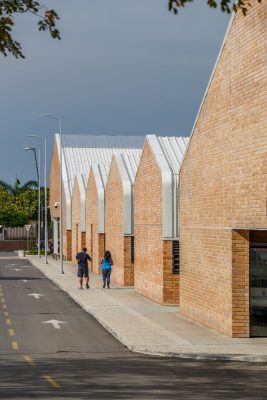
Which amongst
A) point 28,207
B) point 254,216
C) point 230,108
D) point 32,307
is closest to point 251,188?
point 254,216

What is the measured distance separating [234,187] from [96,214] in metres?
33.3

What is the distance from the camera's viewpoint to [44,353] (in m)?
21.8

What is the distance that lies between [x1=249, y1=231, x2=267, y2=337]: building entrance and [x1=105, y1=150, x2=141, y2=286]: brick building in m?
20.3

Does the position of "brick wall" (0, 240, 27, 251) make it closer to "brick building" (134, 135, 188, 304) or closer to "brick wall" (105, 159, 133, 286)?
"brick wall" (105, 159, 133, 286)

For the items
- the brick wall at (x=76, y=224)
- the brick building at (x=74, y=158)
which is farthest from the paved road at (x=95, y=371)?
the brick building at (x=74, y=158)

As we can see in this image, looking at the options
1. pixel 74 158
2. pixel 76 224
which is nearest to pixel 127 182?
pixel 76 224

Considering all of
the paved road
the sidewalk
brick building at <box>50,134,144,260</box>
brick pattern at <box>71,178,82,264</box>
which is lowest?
the paved road

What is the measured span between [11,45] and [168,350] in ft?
31.9

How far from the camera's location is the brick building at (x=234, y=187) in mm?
22156

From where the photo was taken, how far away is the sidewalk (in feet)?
70.0

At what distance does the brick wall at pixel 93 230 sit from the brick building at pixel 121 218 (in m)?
3.20

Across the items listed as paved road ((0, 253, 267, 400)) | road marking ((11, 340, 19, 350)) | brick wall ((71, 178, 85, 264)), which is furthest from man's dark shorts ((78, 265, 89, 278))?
brick wall ((71, 178, 85, 264))

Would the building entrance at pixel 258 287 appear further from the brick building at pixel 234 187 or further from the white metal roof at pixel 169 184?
the white metal roof at pixel 169 184

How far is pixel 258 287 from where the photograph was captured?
2453cm
